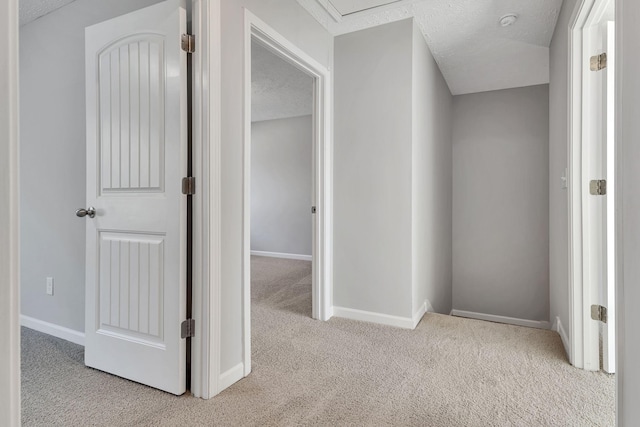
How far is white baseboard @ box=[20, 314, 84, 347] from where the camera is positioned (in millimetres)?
2299

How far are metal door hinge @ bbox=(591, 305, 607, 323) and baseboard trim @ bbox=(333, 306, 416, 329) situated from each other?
3.67 feet

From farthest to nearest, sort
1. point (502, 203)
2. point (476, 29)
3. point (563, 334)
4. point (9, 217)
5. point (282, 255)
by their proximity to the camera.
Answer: point (282, 255)
point (502, 203)
point (476, 29)
point (563, 334)
point (9, 217)

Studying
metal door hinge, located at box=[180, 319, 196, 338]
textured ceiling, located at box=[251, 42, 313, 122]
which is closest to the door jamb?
metal door hinge, located at box=[180, 319, 196, 338]

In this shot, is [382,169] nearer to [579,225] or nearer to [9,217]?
[579,225]

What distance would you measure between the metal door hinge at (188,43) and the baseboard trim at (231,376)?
1.64 meters

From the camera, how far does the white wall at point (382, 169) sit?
2.62 meters

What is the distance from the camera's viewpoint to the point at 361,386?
1790 mm

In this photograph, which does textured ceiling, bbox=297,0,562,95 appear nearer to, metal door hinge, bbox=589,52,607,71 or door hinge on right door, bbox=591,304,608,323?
metal door hinge, bbox=589,52,607,71

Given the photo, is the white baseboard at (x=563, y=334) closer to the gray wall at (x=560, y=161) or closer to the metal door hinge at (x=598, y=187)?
the gray wall at (x=560, y=161)

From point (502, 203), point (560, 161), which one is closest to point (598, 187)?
point (560, 161)

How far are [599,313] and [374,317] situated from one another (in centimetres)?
143

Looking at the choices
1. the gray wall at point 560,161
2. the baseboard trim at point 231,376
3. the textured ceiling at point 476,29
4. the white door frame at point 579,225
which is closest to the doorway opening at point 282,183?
the textured ceiling at point 476,29
